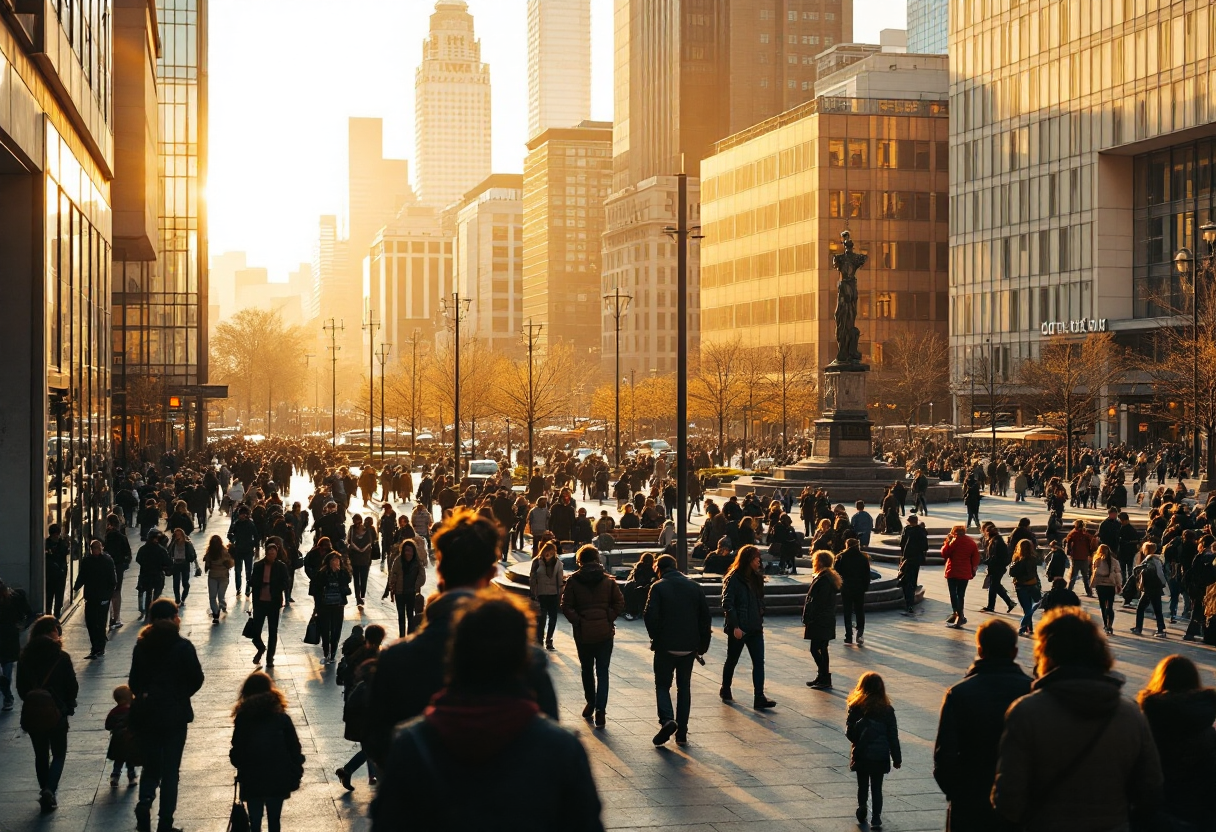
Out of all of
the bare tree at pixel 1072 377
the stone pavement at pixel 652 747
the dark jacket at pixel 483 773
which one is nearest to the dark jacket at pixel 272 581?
the stone pavement at pixel 652 747

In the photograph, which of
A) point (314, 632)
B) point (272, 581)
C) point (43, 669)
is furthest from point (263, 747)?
point (272, 581)

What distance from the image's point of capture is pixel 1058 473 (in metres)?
56.3

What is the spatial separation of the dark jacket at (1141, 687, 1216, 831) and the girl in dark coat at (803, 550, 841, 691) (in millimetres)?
8083

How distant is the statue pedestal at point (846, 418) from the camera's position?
152 feet

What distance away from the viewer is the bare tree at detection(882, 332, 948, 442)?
89062 mm

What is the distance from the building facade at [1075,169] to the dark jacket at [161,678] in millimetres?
69261

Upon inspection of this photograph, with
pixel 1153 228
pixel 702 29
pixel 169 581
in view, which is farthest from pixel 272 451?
pixel 702 29

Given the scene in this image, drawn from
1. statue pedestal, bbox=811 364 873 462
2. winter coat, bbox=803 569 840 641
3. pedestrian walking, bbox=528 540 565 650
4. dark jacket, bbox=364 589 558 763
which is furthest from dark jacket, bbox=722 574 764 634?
statue pedestal, bbox=811 364 873 462

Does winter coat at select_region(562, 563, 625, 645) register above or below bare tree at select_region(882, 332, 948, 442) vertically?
below

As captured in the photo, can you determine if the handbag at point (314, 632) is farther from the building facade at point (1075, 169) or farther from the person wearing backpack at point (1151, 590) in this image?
the building facade at point (1075, 169)

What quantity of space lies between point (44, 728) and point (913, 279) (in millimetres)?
99034

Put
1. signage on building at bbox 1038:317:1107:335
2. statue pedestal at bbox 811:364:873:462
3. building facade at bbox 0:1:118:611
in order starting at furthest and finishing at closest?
signage on building at bbox 1038:317:1107:335
statue pedestal at bbox 811:364:873:462
building facade at bbox 0:1:118:611

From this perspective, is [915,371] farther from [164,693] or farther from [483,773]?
[483,773]

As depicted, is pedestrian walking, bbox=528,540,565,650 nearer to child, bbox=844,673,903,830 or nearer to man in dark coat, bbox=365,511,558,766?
child, bbox=844,673,903,830
